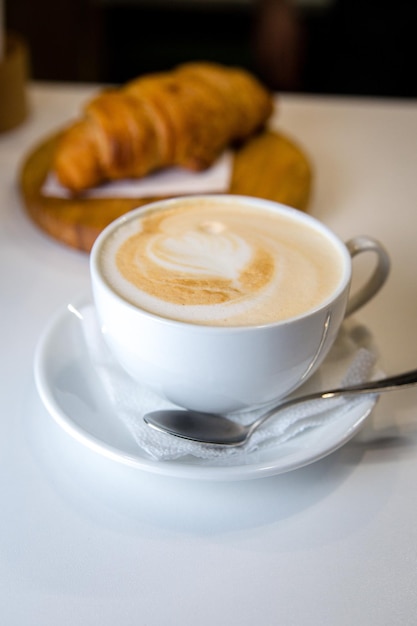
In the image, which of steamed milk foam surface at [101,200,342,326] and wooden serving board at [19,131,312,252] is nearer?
steamed milk foam surface at [101,200,342,326]

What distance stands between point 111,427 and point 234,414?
10 centimetres

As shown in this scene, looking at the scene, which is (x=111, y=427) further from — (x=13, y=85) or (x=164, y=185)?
(x=13, y=85)

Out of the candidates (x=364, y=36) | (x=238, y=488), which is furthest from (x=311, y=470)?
(x=364, y=36)

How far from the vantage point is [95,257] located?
620mm

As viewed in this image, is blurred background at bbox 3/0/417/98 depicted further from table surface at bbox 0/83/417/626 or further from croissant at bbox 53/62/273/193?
table surface at bbox 0/83/417/626

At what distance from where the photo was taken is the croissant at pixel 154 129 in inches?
39.3

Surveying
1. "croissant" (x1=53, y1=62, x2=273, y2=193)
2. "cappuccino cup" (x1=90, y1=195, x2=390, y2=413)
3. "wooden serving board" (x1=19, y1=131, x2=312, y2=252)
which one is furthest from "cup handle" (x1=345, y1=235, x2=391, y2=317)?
"croissant" (x1=53, y1=62, x2=273, y2=193)

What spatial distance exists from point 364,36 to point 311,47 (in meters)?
0.22

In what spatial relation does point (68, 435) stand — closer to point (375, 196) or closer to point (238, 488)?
point (238, 488)

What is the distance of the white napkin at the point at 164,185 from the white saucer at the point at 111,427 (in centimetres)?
37

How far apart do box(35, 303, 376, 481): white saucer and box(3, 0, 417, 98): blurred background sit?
2238 millimetres

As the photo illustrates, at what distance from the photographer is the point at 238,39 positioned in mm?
3260

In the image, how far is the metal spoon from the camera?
1.85 feet

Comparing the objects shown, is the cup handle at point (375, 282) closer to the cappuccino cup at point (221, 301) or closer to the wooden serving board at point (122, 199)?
the cappuccino cup at point (221, 301)
